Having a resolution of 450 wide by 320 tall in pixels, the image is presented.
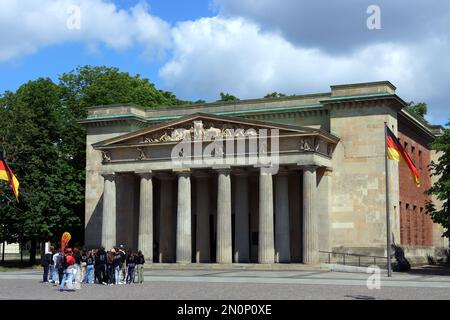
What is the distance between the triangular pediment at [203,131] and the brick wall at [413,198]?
877 centimetres

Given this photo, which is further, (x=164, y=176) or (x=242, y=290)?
(x=164, y=176)

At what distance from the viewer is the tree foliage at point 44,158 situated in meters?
59.5

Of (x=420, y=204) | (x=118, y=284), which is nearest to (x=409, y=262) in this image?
(x=420, y=204)

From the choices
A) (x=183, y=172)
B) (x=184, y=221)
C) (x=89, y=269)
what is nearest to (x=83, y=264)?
(x=89, y=269)

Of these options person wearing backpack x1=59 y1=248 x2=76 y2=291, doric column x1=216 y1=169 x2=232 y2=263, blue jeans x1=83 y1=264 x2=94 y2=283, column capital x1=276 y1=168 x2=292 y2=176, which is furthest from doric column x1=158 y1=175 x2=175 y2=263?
person wearing backpack x1=59 y1=248 x2=76 y2=291

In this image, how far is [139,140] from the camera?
53.3 meters

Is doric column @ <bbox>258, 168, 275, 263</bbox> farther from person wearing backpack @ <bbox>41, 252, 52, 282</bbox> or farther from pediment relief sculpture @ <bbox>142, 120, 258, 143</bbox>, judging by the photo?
person wearing backpack @ <bbox>41, 252, 52, 282</bbox>

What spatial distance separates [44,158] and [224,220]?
69.7 feet

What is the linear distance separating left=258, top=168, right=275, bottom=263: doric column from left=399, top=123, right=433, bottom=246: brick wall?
12487mm

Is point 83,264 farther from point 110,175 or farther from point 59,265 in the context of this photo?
point 110,175

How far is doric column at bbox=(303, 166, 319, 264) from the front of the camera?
47.3 m

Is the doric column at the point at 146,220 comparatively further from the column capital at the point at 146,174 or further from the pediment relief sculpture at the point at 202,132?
the pediment relief sculpture at the point at 202,132

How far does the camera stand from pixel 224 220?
4944 centimetres
